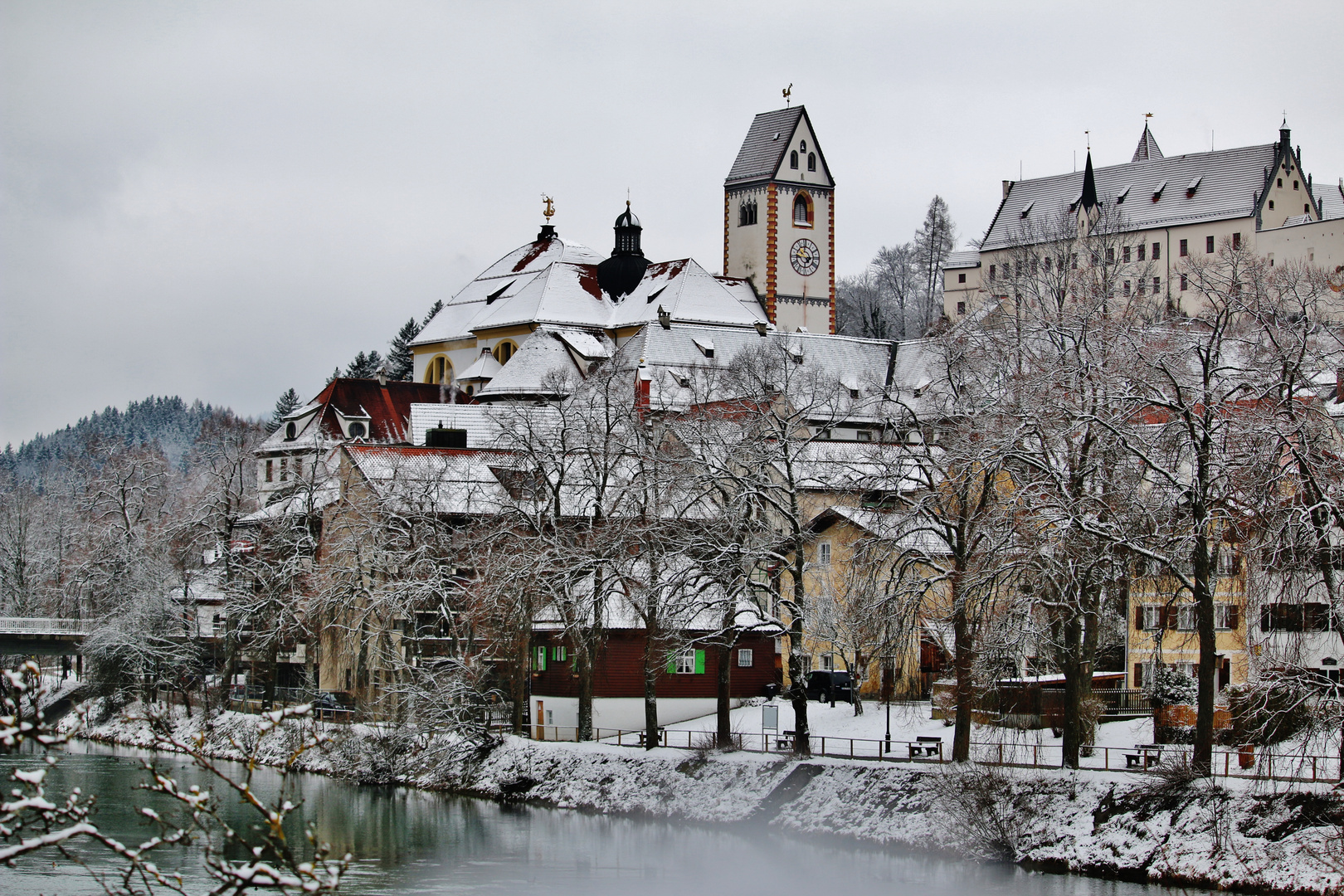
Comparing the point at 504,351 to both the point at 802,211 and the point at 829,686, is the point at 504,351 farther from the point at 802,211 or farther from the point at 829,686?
the point at 829,686

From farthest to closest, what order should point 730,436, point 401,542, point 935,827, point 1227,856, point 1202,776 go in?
point 401,542
point 730,436
point 935,827
point 1202,776
point 1227,856

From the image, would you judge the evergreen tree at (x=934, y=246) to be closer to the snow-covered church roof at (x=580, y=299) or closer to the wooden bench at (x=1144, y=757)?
the snow-covered church roof at (x=580, y=299)

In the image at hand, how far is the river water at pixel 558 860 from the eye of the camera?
32312 millimetres

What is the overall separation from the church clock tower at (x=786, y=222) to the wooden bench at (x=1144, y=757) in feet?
224

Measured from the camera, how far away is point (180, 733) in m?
59.2

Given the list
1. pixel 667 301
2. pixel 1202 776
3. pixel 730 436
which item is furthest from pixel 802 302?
pixel 1202 776

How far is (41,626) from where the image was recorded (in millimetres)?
68812

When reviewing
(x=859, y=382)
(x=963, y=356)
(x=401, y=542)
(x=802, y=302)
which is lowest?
(x=401, y=542)

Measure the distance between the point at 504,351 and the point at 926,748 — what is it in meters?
63.8

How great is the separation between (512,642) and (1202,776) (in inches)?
903

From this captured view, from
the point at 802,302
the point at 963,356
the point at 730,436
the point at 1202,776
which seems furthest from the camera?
the point at 802,302

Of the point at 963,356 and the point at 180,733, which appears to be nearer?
the point at 963,356

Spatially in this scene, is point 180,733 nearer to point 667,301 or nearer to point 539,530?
point 539,530

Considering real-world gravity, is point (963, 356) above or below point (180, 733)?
above
